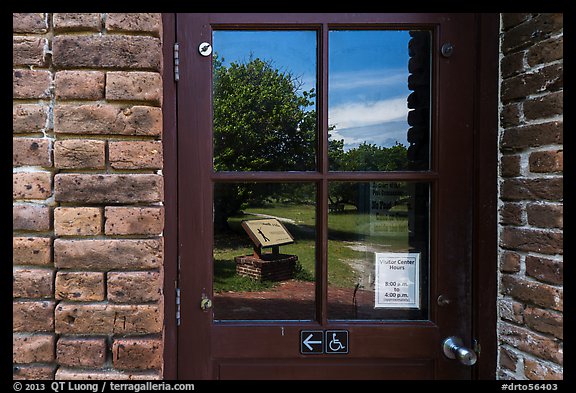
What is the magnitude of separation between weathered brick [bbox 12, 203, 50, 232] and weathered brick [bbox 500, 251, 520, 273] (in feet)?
4.90

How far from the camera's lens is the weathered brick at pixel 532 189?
113 centimetres

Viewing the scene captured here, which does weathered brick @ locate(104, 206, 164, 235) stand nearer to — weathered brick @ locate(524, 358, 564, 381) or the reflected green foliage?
the reflected green foliage

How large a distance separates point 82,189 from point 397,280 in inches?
43.7

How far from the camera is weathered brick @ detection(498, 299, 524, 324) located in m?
1.22

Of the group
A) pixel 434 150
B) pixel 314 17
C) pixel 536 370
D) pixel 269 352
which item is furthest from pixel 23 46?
pixel 536 370

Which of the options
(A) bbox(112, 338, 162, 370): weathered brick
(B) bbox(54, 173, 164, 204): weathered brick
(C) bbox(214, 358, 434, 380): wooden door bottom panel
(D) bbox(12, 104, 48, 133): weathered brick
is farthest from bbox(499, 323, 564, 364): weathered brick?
(D) bbox(12, 104, 48, 133): weathered brick

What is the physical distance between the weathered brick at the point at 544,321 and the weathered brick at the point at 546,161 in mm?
452

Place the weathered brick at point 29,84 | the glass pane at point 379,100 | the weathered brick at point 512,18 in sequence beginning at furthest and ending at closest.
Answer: the glass pane at point 379,100, the weathered brick at point 512,18, the weathered brick at point 29,84

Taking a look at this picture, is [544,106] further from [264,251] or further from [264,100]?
[264,251]

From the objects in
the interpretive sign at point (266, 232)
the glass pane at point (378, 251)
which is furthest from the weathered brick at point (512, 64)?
the interpretive sign at point (266, 232)

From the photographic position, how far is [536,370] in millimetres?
1174

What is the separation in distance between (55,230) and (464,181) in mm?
1361

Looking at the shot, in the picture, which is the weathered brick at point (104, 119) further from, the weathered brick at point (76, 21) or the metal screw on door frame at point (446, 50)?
the metal screw on door frame at point (446, 50)

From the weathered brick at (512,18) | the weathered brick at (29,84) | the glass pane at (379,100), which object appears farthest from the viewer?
the glass pane at (379,100)
